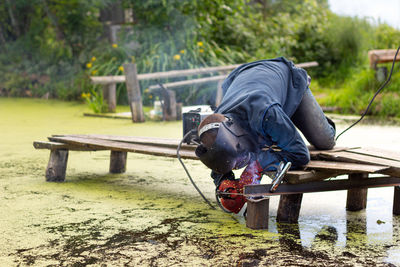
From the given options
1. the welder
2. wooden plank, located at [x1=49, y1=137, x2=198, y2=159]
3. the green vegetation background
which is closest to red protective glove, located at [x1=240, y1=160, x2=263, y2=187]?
the welder

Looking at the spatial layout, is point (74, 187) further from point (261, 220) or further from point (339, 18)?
point (339, 18)

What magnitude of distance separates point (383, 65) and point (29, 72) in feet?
19.6

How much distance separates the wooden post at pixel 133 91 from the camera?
6.48 meters

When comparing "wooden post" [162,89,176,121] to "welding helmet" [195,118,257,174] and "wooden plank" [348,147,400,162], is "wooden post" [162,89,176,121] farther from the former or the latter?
"welding helmet" [195,118,257,174]

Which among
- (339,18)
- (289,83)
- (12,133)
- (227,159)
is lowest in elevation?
(12,133)

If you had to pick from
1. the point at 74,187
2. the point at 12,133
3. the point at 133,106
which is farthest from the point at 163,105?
the point at 74,187

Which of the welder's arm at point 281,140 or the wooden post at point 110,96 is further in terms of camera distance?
the wooden post at point 110,96

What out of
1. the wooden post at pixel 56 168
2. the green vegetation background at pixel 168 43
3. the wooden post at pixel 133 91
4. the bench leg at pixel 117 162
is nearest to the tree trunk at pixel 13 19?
the green vegetation background at pixel 168 43

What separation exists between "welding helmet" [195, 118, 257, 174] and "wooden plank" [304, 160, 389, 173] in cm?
26

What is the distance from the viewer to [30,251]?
2.21 m

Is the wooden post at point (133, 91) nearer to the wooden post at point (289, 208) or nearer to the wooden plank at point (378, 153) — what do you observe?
the wooden plank at point (378, 153)

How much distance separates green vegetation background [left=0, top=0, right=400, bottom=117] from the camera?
28.3ft

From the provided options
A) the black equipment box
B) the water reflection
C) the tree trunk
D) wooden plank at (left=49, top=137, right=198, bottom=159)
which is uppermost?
the tree trunk

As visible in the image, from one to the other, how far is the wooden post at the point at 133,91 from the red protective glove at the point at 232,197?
401 centimetres
